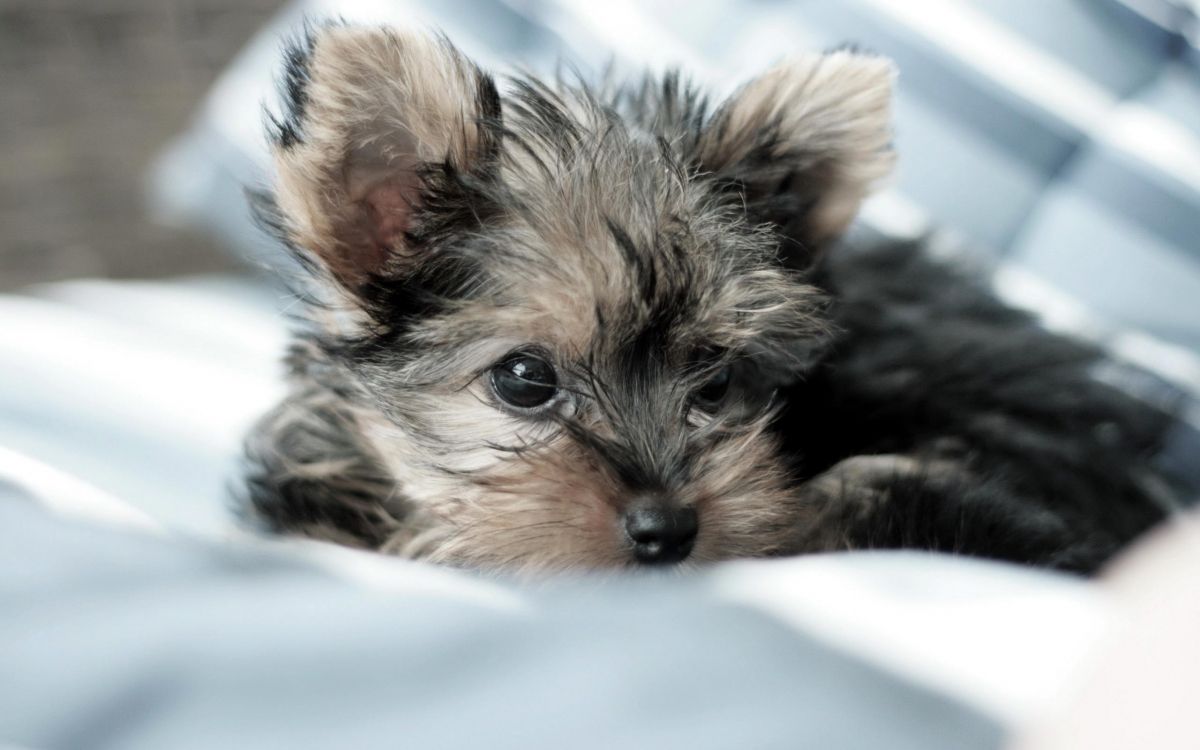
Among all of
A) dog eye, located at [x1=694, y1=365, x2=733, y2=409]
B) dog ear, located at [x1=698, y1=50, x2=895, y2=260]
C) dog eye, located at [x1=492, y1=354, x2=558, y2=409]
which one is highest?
dog ear, located at [x1=698, y1=50, x2=895, y2=260]

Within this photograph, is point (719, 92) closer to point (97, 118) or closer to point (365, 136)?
point (365, 136)

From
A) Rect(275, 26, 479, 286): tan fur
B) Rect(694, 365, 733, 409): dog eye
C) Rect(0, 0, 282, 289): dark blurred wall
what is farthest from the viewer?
Rect(0, 0, 282, 289): dark blurred wall

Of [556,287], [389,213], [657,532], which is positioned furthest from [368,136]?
[657,532]

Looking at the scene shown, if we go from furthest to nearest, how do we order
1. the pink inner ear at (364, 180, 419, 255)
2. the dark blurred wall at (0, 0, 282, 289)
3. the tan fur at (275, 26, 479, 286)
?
the dark blurred wall at (0, 0, 282, 289)
the pink inner ear at (364, 180, 419, 255)
the tan fur at (275, 26, 479, 286)

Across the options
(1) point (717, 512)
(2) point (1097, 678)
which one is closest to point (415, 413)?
(1) point (717, 512)

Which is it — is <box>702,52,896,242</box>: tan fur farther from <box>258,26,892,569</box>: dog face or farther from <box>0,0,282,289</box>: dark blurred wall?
<box>0,0,282,289</box>: dark blurred wall

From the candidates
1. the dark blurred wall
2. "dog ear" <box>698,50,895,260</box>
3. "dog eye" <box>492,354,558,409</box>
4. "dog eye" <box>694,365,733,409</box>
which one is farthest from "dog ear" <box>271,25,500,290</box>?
the dark blurred wall

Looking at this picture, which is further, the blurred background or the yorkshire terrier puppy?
the blurred background
